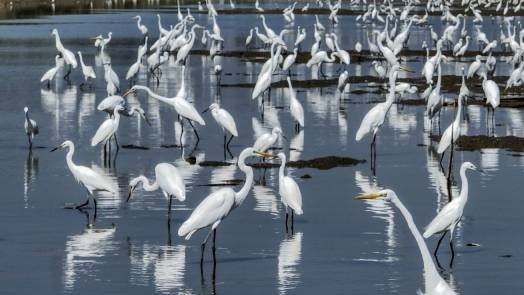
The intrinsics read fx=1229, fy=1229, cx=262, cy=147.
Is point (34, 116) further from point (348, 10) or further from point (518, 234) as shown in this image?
point (348, 10)

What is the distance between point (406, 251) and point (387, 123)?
40.4 ft

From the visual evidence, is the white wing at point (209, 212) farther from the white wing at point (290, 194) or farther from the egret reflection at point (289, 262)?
the white wing at point (290, 194)

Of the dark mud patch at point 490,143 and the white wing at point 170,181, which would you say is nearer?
the white wing at point 170,181

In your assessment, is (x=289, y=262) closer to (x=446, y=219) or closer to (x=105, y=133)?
(x=446, y=219)

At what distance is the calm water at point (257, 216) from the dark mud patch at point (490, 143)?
0.37m

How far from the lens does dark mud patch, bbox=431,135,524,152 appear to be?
21641mm

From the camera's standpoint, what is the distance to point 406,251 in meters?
13.6

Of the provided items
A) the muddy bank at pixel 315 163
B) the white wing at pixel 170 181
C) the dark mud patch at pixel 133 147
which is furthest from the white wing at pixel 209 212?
the dark mud patch at pixel 133 147

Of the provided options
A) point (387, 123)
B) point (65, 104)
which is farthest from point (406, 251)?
point (65, 104)

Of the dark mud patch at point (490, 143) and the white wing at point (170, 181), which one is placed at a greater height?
the white wing at point (170, 181)

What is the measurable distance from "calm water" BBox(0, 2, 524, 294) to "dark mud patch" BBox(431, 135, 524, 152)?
1.20 feet

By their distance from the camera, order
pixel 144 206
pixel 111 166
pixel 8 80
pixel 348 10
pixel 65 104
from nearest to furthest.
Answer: pixel 144 206
pixel 111 166
pixel 65 104
pixel 8 80
pixel 348 10

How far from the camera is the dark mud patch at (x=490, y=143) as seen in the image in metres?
21.6

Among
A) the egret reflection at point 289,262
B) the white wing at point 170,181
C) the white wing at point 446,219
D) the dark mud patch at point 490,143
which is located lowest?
the egret reflection at point 289,262
